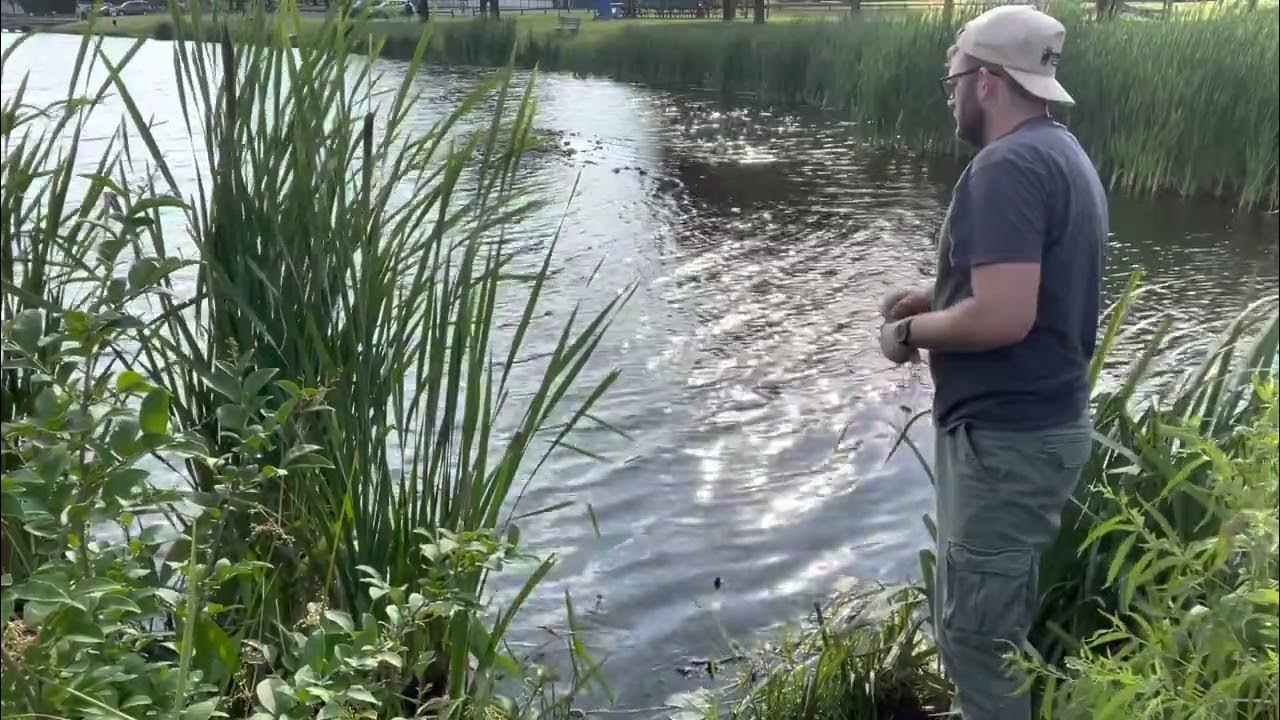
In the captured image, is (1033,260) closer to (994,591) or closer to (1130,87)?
(994,591)

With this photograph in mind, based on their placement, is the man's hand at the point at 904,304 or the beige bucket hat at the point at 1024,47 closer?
the beige bucket hat at the point at 1024,47

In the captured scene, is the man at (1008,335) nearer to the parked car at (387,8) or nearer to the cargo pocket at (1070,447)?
the cargo pocket at (1070,447)

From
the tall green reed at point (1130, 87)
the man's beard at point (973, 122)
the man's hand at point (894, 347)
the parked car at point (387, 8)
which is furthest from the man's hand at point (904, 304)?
the parked car at point (387, 8)

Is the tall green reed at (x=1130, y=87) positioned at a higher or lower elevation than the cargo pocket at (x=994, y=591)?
higher

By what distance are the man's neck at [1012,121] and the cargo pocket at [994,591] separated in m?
0.87

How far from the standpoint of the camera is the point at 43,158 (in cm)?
222

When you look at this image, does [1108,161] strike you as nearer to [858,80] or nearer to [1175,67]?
[1175,67]

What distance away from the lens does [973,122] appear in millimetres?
2324

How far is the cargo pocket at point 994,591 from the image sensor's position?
7.29ft

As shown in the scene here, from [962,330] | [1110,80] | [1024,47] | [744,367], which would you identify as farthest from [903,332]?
[1110,80]

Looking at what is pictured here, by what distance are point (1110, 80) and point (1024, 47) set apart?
629cm

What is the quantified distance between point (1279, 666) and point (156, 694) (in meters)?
1.43

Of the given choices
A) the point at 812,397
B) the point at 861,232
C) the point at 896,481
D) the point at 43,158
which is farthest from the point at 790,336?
the point at 43,158

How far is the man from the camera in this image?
2104 millimetres
